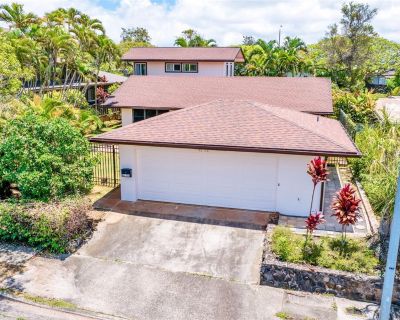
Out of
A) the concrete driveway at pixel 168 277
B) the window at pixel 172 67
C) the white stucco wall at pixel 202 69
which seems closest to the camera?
the concrete driveway at pixel 168 277

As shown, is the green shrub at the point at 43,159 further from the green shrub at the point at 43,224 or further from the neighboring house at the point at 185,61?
the neighboring house at the point at 185,61

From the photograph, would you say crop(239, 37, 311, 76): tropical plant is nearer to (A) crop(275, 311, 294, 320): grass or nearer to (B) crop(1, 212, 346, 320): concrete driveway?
(B) crop(1, 212, 346, 320): concrete driveway

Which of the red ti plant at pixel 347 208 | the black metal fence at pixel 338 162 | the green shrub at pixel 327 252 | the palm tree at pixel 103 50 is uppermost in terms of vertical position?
the palm tree at pixel 103 50

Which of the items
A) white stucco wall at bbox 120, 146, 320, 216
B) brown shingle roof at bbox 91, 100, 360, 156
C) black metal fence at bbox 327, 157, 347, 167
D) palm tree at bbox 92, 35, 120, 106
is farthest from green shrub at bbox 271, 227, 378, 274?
palm tree at bbox 92, 35, 120, 106

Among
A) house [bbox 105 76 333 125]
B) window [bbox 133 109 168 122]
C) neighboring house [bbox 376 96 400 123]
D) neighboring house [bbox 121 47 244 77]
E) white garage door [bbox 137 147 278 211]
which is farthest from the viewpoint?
neighboring house [bbox 121 47 244 77]

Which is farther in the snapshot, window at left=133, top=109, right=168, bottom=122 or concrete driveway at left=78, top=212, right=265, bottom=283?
window at left=133, top=109, right=168, bottom=122

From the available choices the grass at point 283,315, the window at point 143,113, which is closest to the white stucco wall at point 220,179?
the grass at point 283,315
